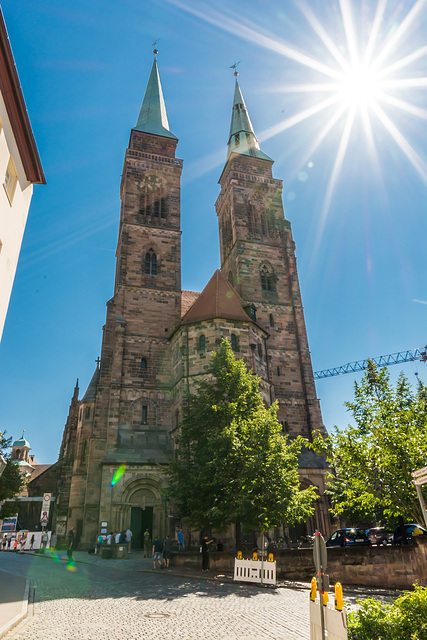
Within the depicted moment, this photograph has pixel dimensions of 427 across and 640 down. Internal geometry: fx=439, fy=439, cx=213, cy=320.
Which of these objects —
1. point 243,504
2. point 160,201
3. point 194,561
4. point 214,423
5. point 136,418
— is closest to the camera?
point 243,504

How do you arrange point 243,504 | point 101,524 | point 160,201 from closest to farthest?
point 243,504 < point 101,524 < point 160,201

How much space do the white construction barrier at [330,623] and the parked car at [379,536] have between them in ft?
55.7

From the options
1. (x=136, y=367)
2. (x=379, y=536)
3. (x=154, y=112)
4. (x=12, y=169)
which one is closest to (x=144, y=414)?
(x=136, y=367)

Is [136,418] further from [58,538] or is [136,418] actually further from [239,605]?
[239,605]

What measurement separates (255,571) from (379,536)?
11.4 metres

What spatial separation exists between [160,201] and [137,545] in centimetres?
2643

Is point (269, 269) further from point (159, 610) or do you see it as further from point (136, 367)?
point (159, 610)

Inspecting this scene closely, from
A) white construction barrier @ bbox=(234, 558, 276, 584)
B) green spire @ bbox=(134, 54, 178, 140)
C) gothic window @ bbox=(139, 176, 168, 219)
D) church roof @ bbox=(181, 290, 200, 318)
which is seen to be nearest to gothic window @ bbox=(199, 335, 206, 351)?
church roof @ bbox=(181, 290, 200, 318)

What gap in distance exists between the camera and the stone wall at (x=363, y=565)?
1270 cm

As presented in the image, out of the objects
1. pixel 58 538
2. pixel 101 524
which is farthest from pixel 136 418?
pixel 58 538

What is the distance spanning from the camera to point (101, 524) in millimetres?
24766

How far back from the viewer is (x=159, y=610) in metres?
9.55

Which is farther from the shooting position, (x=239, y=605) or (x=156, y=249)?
(x=156, y=249)

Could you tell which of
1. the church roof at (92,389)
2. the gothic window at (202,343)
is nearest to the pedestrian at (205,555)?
the gothic window at (202,343)
